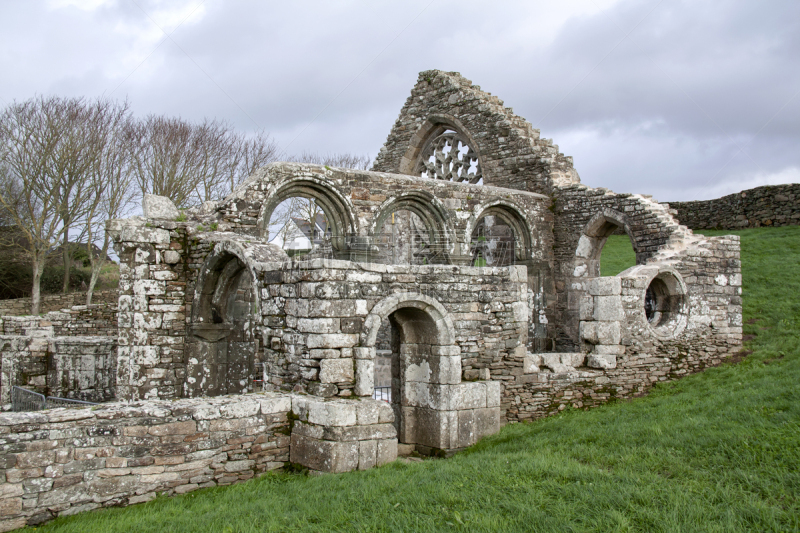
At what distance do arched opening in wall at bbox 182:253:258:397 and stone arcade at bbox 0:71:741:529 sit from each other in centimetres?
3

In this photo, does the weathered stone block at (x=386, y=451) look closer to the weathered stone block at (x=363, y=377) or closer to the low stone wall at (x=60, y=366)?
the weathered stone block at (x=363, y=377)

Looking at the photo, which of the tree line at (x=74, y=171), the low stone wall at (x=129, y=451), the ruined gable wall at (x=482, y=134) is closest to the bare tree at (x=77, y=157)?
the tree line at (x=74, y=171)

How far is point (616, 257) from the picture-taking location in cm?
2095

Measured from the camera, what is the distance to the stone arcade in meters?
5.78

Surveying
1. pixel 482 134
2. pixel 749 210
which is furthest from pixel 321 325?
pixel 749 210

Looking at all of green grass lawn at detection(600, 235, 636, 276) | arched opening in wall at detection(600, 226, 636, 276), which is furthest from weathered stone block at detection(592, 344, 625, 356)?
green grass lawn at detection(600, 235, 636, 276)

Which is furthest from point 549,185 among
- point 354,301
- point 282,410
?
point 282,410

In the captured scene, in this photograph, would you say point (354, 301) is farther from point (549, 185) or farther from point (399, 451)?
point (549, 185)

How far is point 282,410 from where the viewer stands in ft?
21.7

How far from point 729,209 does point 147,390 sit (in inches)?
739

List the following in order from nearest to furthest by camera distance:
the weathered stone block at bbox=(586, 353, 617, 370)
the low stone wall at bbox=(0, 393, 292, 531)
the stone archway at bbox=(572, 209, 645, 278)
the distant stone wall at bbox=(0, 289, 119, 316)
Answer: the low stone wall at bbox=(0, 393, 292, 531) → the weathered stone block at bbox=(586, 353, 617, 370) → the stone archway at bbox=(572, 209, 645, 278) → the distant stone wall at bbox=(0, 289, 119, 316)

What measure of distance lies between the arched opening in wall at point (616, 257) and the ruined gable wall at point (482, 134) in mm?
3624

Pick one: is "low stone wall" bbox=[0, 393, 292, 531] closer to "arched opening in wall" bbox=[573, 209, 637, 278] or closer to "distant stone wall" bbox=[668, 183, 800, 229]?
"arched opening in wall" bbox=[573, 209, 637, 278]

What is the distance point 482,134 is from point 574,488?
1294cm
